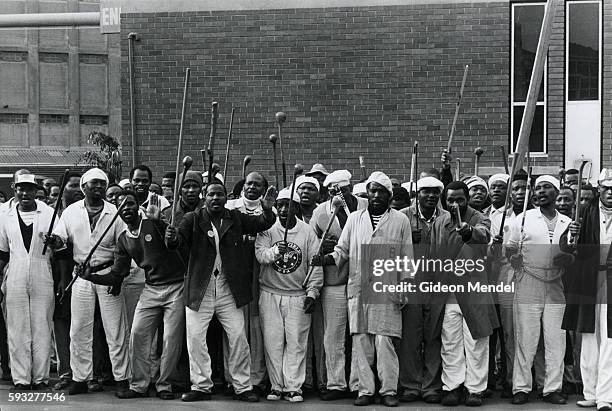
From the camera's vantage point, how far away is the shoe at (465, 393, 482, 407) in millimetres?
8805

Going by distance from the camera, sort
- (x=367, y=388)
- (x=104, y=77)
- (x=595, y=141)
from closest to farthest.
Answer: (x=367, y=388)
(x=595, y=141)
(x=104, y=77)

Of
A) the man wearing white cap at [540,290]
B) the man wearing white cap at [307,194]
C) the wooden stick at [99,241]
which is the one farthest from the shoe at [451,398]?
the wooden stick at [99,241]

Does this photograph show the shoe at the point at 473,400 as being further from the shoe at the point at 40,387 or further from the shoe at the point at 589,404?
the shoe at the point at 40,387

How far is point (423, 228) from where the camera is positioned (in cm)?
902

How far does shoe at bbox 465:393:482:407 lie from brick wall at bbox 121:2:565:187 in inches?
215

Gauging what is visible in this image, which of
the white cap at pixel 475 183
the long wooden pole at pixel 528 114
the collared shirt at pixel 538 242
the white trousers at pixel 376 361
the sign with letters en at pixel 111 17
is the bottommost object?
the white trousers at pixel 376 361

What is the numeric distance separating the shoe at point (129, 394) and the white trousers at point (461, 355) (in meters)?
2.78

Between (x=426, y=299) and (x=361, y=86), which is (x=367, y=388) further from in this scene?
(x=361, y=86)

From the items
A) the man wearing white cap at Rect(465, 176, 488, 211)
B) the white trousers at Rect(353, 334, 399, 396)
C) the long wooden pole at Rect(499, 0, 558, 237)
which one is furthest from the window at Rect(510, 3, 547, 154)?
the white trousers at Rect(353, 334, 399, 396)

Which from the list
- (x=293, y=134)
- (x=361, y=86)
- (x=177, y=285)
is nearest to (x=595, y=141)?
(x=361, y=86)

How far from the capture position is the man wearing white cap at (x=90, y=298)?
9219 mm

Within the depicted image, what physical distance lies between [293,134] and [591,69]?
14.0ft

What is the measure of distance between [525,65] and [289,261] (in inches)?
251

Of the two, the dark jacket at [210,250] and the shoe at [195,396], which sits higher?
the dark jacket at [210,250]
